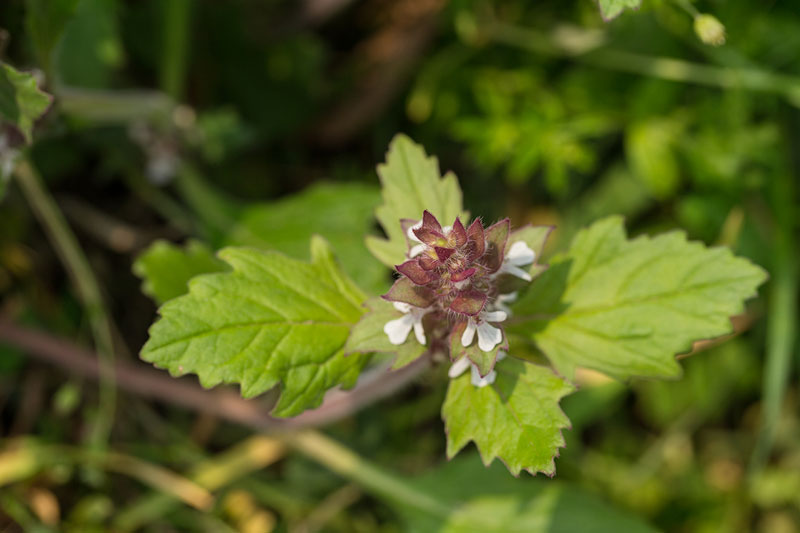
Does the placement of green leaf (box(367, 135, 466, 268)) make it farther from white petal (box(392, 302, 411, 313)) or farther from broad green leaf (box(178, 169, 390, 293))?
broad green leaf (box(178, 169, 390, 293))

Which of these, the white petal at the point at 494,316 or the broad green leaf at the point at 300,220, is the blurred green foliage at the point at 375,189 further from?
the white petal at the point at 494,316

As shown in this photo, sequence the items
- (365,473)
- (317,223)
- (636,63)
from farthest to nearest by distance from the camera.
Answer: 1. (636,63)
2. (317,223)
3. (365,473)

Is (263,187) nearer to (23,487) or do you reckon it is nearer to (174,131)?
(174,131)

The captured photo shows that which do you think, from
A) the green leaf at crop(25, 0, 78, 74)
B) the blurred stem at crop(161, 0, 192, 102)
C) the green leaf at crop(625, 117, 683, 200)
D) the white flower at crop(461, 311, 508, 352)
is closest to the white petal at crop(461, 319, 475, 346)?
the white flower at crop(461, 311, 508, 352)

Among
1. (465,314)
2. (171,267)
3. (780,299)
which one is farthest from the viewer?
(780,299)

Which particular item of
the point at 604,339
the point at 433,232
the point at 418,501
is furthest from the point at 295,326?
the point at 418,501

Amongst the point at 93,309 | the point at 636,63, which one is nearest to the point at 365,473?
the point at 93,309

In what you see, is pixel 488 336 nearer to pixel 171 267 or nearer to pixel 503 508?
pixel 171 267
